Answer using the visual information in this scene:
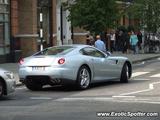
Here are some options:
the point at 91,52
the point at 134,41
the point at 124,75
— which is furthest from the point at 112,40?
the point at 91,52

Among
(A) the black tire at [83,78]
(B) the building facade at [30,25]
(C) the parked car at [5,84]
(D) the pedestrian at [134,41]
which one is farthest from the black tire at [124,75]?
(D) the pedestrian at [134,41]

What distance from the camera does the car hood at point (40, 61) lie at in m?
15.9

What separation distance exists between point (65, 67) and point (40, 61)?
0.77 metres

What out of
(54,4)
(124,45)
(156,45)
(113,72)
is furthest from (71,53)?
(156,45)

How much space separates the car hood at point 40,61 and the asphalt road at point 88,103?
31.8 inches

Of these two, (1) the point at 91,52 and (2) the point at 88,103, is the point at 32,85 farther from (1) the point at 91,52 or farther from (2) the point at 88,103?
(2) the point at 88,103

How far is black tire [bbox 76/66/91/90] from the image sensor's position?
16.1 metres

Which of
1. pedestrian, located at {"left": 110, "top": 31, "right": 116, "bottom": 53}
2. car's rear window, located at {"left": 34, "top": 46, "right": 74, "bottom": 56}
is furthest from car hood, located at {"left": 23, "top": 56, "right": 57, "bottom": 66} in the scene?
pedestrian, located at {"left": 110, "top": 31, "right": 116, "bottom": 53}

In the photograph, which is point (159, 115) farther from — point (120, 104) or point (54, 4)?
point (54, 4)

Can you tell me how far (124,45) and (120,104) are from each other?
28.0 m

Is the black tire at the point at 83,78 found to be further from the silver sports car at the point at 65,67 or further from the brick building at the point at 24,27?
the brick building at the point at 24,27

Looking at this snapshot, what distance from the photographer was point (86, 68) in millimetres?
16516

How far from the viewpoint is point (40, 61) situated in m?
16.1

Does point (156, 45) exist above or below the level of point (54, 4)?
below
